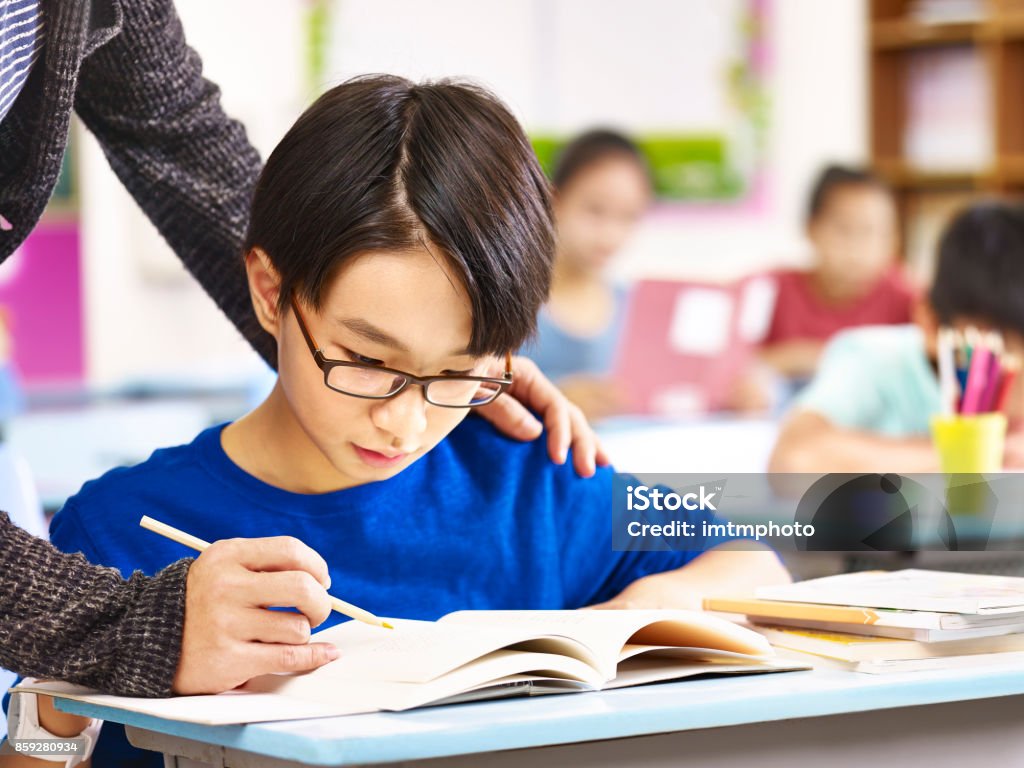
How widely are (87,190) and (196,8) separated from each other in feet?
2.12

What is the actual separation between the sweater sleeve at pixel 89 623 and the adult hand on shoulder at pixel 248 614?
0.04 feet

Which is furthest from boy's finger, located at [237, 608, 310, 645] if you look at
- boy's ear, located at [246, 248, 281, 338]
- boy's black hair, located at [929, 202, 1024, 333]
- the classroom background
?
the classroom background

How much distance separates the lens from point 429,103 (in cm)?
112

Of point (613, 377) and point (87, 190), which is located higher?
point (87, 190)

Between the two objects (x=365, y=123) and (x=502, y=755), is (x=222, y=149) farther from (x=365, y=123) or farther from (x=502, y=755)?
(x=502, y=755)

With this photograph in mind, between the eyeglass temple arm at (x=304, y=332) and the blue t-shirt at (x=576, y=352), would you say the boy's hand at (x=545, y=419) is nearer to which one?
the eyeglass temple arm at (x=304, y=332)

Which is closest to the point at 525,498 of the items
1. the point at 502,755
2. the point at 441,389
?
the point at 441,389

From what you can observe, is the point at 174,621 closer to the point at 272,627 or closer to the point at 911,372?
the point at 272,627

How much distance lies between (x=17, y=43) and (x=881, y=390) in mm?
1830

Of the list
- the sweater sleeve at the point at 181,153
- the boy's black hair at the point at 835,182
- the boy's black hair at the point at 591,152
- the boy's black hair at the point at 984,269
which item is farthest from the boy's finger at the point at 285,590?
the boy's black hair at the point at 835,182

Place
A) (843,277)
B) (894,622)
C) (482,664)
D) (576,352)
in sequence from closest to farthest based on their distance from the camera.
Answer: (482,664)
(894,622)
(576,352)
(843,277)

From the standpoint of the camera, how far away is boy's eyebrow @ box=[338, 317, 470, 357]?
3.35ft

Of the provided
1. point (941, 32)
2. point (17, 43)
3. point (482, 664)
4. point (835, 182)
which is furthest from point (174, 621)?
point (941, 32)

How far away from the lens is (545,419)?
1275 mm
